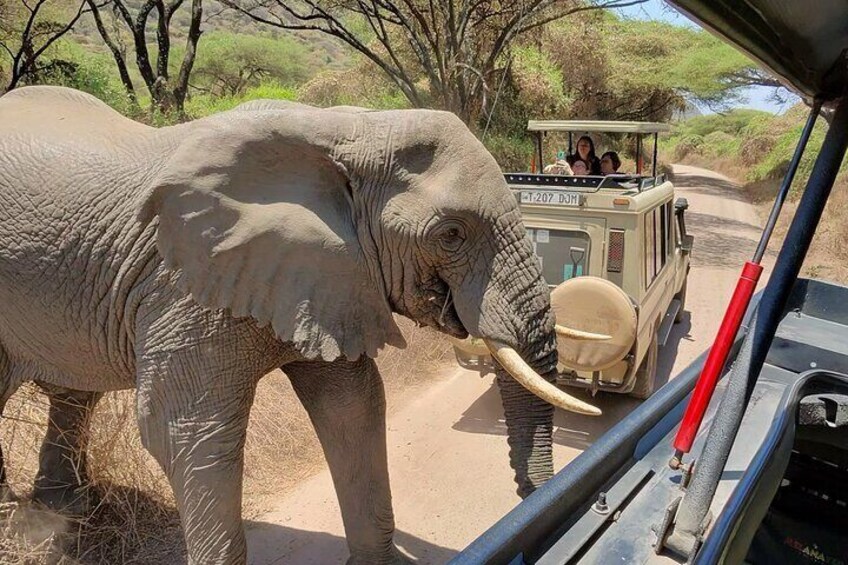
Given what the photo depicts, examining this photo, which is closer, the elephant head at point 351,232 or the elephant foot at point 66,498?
the elephant head at point 351,232

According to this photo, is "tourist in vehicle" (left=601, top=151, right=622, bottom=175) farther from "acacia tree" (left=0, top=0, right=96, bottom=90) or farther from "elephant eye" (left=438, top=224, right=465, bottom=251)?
"acacia tree" (left=0, top=0, right=96, bottom=90)

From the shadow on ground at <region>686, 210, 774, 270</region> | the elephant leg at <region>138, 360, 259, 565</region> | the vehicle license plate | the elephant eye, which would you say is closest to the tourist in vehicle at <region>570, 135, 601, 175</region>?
the vehicle license plate

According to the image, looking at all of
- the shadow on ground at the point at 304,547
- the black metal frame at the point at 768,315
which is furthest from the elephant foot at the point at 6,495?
the black metal frame at the point at 768,315

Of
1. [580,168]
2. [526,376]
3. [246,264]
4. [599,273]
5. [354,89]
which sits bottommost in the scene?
[599,273]

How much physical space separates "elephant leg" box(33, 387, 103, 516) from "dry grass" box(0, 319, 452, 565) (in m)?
0.08

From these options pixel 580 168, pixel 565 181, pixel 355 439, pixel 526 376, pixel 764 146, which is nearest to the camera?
pixel 526 376

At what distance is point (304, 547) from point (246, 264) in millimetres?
2109

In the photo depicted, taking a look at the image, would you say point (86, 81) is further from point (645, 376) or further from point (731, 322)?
point (731, 322)

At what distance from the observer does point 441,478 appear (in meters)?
4.63

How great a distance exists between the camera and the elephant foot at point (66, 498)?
12.3 feet

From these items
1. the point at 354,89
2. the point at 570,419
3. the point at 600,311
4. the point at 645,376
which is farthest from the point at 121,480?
the point at 354,89

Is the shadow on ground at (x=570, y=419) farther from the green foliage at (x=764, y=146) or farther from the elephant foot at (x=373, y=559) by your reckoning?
the green foliage at (x=764, y=146)

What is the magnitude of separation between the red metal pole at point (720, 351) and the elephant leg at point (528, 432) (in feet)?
4.58

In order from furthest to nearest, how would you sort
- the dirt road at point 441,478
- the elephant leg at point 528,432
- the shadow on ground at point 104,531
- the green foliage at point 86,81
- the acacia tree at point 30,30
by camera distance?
the acacia tree at point 30,30
the green foliage at point 86,81
the dirt road at point 441,478
the shadow on ground at point 104,531
the elephant leg at point 528,432
